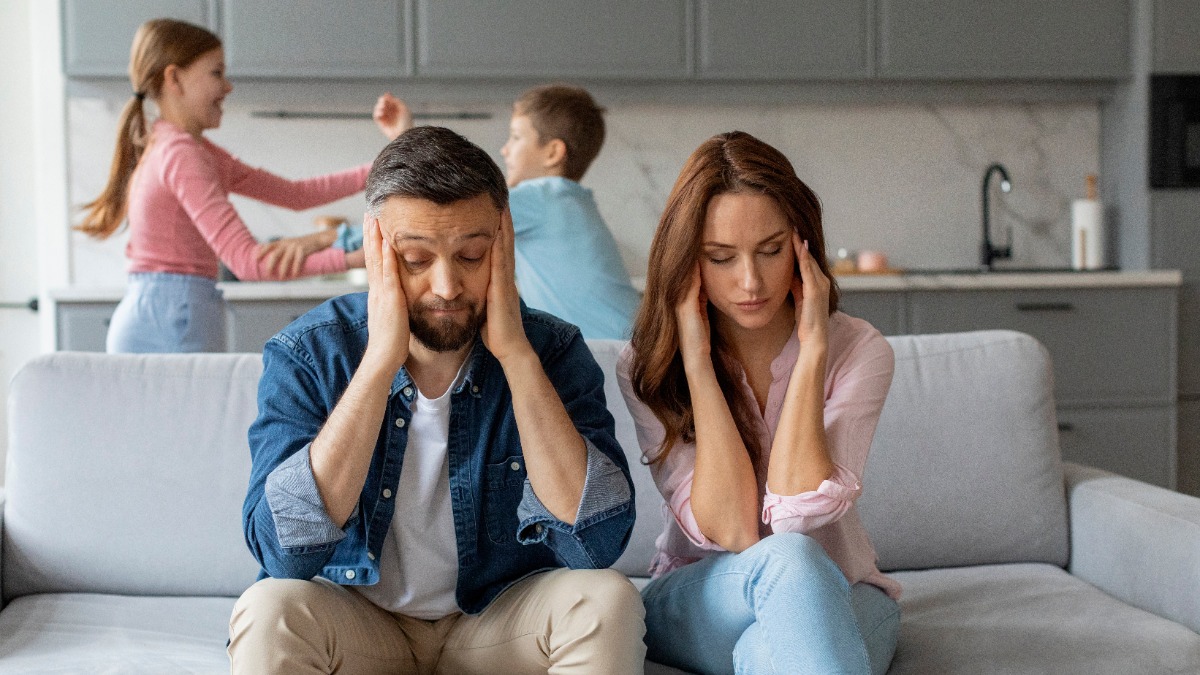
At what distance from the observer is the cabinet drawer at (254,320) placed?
12.4 feet

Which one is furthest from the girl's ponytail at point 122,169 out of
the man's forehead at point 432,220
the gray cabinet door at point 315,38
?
the man's forehead at point 432,220

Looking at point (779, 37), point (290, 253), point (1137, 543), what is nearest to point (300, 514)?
point (290, 253)

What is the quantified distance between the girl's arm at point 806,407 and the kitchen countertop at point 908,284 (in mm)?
2149

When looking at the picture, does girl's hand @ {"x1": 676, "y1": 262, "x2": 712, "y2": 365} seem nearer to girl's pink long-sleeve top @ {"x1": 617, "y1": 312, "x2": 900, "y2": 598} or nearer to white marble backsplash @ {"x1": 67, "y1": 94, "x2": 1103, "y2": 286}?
girl's pink long-sleeve top @ {"x1": 617, "y1": 312, "x2": 900, "y2": 598}

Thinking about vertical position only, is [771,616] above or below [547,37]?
below

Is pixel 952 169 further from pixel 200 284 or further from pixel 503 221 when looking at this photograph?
pixel 503 221

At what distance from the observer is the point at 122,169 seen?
2848 millimetres

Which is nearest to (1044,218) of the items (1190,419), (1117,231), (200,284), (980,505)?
(1117,231)

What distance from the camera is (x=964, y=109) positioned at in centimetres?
462

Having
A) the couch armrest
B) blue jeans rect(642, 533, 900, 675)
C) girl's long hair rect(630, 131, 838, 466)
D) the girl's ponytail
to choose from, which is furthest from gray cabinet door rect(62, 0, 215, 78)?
the couch armrest

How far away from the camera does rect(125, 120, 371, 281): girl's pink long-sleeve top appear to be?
262 centimetres

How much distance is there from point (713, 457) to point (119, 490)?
104 centimetres

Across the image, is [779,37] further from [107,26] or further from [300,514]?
[300,514]

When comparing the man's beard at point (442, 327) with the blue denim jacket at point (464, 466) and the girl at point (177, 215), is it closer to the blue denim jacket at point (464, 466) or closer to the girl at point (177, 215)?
the blue denim jacket at point (464, 466)
